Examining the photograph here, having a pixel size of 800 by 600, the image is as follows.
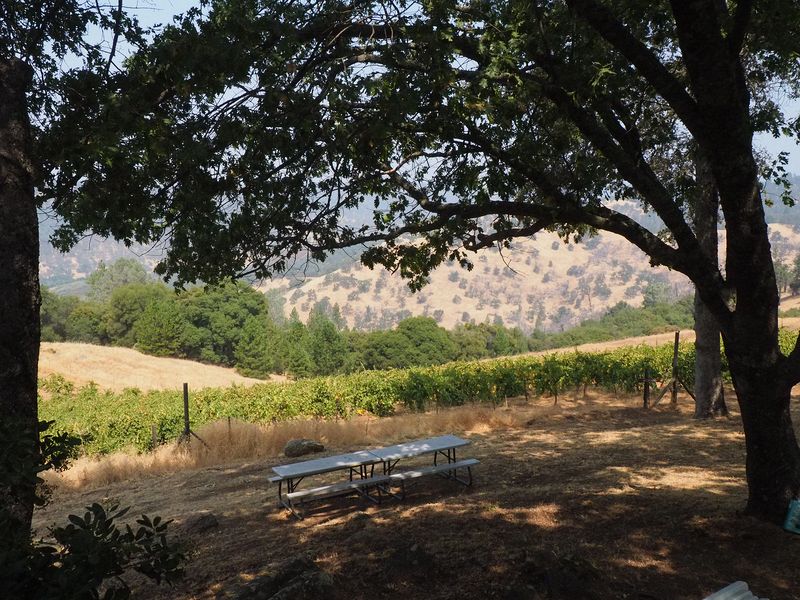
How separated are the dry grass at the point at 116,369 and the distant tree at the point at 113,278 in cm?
6960

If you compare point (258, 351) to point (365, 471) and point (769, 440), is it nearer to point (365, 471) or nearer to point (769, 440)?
point (365, 471)

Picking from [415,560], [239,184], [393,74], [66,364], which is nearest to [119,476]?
[239,184]

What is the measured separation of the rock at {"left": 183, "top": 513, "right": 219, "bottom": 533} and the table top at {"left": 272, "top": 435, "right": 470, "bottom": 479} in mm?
906

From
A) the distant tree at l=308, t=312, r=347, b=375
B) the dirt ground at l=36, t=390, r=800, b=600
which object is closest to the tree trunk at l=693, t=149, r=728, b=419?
the dirt ground at l=36, t=390, r=800, b=600

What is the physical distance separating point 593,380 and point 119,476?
14786 millimetres

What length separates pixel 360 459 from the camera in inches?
316

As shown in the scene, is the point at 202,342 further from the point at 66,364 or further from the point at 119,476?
the point at 119,476

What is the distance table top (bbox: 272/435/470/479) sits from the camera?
758 centimetres

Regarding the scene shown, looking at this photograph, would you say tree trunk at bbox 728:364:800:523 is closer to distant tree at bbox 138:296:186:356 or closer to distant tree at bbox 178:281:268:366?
distant tree at bbox 138:296:186:356

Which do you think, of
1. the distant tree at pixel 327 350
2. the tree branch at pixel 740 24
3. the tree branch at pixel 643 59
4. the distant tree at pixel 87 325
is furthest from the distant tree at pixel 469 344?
the tree branch at pixel 643 59

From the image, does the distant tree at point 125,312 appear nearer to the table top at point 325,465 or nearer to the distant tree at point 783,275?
the table top at point 325,465

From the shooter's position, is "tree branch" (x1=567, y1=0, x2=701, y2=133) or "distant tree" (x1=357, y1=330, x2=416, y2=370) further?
"distant tree" (x1=357, y1=330, x2=416, y2=370)

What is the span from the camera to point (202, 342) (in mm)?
84125

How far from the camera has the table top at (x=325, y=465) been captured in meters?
7.51
